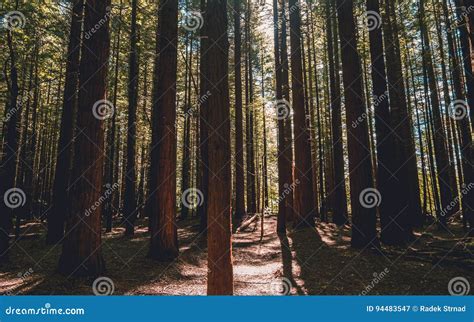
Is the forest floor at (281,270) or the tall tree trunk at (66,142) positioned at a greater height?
the tall tree trunk at (66,142)

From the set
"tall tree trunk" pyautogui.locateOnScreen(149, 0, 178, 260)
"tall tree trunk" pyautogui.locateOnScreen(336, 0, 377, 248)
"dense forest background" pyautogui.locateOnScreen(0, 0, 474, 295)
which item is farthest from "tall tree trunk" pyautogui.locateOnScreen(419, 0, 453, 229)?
"tall tree trunk" pyautogui.locateOnScreen(149, 0, 178, 260)

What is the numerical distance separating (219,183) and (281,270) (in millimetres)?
5335

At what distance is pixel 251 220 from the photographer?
17812 millimetres

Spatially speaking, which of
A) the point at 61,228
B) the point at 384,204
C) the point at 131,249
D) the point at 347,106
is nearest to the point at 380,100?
the point at 347,106

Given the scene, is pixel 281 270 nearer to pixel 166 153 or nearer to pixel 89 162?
pixel 166 153

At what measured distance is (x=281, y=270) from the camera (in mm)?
8008

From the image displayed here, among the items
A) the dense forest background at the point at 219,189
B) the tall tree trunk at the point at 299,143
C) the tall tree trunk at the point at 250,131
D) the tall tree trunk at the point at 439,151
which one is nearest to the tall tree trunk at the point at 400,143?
the dense forest background at the point at 219,189

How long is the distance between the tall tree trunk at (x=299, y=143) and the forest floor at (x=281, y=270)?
264 cm

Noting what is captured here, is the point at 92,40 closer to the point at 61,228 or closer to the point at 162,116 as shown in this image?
the point at 162,116

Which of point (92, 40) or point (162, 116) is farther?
point (162, 116)

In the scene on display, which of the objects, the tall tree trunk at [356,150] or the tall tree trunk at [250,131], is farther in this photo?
the tall tree trunk at [250,131]

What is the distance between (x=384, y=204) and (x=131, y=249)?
7933mm

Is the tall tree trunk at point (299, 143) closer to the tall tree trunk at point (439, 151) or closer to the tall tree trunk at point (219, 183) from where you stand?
the tall tree trunk at point (439, 151)

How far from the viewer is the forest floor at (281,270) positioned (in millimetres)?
6238
